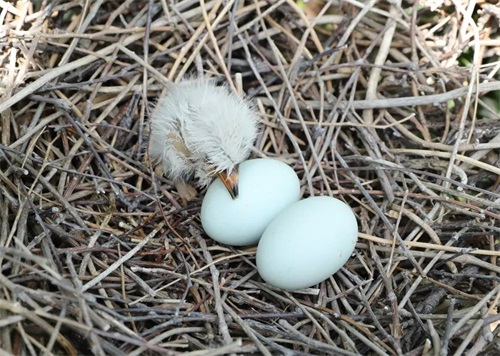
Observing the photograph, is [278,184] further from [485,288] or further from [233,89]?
[485,288]

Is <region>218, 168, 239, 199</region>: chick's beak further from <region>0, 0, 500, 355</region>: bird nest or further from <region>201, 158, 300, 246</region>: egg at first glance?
<region>0, 0, 500, 355</region>: bird nest

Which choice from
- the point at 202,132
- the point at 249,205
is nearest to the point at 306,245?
the point at 249,205

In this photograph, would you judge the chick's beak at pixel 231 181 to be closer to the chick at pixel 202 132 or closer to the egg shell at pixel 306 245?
the chick at pixel 202 132

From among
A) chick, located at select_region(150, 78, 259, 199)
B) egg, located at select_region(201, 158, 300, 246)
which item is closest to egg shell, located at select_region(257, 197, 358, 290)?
egg, located at select_region(201, 158, 300, 246)

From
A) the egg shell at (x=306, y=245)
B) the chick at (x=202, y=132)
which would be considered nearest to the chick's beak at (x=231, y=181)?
A: the chick at (x=202, y=132)

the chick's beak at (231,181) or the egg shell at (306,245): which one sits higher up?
the chick's beak at (231,181)

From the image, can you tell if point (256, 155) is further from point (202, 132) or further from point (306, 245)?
point (306, 245)

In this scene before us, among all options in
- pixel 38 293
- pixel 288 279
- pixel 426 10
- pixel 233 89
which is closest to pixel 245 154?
pixel 233 89
